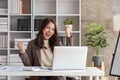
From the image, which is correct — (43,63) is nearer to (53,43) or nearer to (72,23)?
(53,43)

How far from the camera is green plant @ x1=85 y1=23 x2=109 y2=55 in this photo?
504cm

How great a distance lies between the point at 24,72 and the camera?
272 centimetres

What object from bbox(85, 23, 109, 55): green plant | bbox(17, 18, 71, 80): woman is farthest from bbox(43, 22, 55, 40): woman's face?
bbox(85, 23, 109, 55): green plant

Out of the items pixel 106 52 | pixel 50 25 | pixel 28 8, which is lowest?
pixel 106 52

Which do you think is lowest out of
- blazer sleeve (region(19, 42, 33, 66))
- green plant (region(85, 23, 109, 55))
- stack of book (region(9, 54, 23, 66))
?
stack of book (region(9, 54, 23, 66))

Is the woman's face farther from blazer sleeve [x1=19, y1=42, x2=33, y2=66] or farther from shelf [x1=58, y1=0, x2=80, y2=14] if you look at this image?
shelf [x1=58, y1=0, x2=80, y2=14]

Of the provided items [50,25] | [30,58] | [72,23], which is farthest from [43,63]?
[72,23]

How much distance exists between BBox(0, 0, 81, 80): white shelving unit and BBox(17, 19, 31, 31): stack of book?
4cm

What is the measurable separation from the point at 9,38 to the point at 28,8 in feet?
2.40

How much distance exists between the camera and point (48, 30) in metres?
3.43

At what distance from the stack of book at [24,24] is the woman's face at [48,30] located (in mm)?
1797

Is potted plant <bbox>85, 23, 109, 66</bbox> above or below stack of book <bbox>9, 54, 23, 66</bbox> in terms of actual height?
above

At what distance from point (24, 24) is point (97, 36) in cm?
146

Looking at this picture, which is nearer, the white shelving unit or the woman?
the woman
